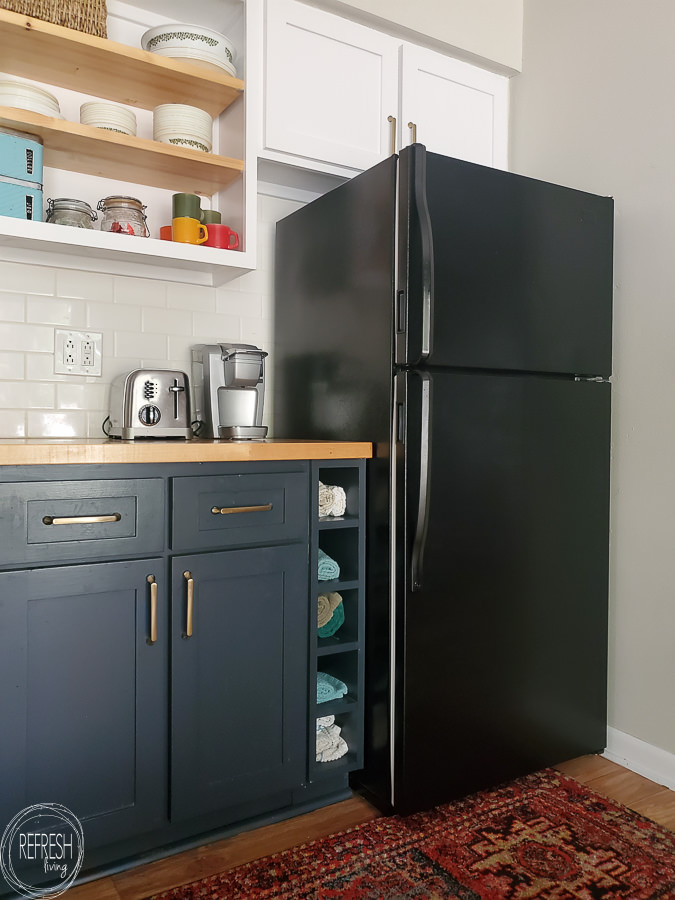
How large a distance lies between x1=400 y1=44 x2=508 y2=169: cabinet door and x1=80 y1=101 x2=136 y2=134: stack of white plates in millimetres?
869

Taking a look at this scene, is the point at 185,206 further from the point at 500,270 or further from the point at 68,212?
the point at 500,270

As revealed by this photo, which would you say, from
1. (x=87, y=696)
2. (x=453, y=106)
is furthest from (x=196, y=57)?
(x=87, y=696)

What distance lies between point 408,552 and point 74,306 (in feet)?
4.00

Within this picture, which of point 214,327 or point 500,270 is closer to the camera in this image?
point 500,270

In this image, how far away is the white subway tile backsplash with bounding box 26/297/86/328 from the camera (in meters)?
2.07

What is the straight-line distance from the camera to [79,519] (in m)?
1.53

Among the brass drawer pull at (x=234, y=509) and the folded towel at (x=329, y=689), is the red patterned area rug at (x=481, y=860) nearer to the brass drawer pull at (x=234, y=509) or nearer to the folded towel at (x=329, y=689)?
the folded towel at (x=329, y=689)

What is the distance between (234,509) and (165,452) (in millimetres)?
226

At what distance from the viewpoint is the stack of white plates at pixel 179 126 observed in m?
2.07

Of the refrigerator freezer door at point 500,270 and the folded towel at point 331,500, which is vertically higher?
the refrigerator freezer door at point 500,270

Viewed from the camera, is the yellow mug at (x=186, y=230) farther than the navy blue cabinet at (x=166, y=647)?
Yes

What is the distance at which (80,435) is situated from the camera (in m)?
2.14

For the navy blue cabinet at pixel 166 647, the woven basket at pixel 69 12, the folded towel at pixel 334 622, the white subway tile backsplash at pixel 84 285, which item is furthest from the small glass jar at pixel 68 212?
the folded towel at pixel 334 622

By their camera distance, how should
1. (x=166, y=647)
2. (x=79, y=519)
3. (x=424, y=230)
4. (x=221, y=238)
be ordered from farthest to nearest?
(x=221, y=238)
(x=424, y=230)
(x=166, y=647)
(x=79, y=519)
